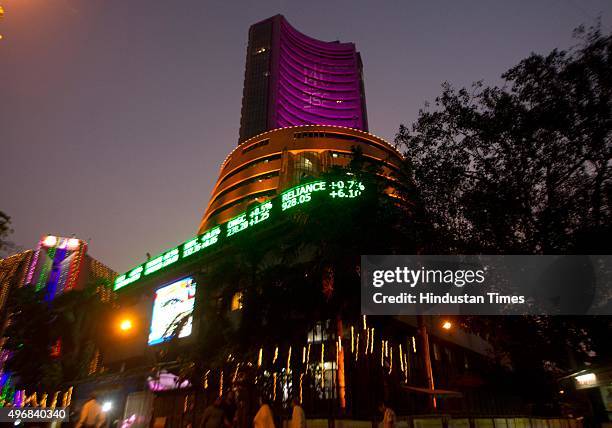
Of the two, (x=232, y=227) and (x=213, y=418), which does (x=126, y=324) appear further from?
(x=213, y=418)

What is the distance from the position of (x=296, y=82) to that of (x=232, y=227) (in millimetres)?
102704

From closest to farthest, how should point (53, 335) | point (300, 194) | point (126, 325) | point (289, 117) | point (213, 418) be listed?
point (213, 418) → point (300, 194) → point (53, 335) → point (126, 325) → point (289, 117)

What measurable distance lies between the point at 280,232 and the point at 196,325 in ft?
24.3

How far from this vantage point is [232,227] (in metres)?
26.0

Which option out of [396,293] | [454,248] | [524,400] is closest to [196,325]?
[396,293]

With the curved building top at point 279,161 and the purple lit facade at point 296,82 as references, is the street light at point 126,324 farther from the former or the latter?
the purple lit facade at point 296,82

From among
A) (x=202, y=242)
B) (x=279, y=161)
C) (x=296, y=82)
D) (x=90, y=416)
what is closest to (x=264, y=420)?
(x=90, y=416)

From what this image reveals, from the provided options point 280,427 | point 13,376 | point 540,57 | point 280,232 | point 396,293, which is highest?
point 540,57

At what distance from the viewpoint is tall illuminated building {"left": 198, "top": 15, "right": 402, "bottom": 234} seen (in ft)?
172

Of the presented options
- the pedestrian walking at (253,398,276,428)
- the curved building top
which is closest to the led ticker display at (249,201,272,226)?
the pedestrian walking at (253,398,276,428)

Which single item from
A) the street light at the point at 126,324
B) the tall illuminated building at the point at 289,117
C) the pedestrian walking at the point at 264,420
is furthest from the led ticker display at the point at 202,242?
the tall illuminated building at the point at 289,117

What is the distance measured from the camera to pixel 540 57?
1348 cm

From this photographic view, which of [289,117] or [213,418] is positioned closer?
[213,418]

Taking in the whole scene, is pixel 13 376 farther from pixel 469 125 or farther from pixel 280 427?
pixel 469 125
